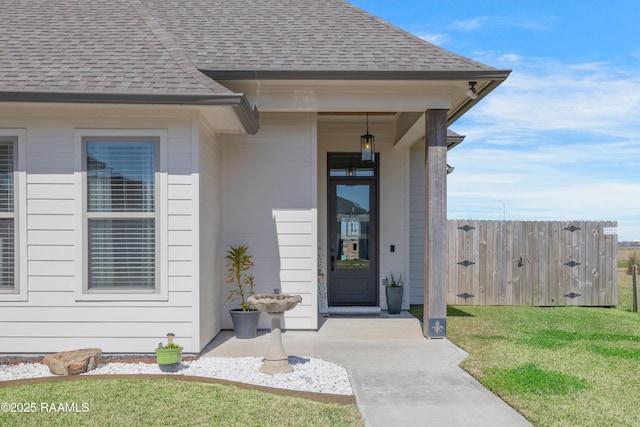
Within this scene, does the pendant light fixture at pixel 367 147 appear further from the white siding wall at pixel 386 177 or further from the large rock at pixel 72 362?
the large rock at pixel 72 362

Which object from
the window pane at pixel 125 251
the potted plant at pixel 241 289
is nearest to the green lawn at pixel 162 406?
the window pane at pixel 125 251

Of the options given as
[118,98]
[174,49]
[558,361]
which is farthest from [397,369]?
[174,49]

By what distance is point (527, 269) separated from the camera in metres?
10.8

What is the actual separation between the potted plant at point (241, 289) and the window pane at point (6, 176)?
2645 millimetres

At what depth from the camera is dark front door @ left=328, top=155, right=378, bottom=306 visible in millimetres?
9352

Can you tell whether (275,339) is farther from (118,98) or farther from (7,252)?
(7,252)

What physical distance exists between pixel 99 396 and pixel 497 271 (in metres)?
8.36

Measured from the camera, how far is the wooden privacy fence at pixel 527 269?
1083 cm

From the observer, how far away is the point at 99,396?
173 inches

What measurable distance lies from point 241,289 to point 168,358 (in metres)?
2.15

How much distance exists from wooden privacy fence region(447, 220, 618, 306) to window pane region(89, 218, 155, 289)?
6679 millimetres

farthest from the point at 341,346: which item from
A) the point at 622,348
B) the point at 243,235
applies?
the point at 622,348

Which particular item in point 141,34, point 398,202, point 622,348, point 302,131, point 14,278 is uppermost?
point 141,34

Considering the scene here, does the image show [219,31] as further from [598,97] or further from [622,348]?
[598,97]
